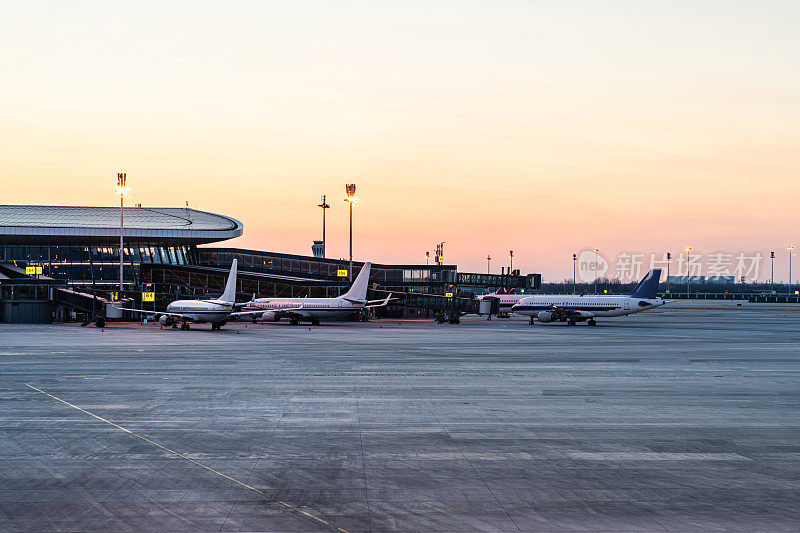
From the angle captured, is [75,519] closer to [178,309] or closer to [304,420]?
[304,420]

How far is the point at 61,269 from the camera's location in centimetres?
11144

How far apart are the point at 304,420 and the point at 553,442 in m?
7.94

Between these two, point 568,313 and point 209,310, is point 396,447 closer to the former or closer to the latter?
point 209,310

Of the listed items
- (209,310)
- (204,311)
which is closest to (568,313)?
(209,310)

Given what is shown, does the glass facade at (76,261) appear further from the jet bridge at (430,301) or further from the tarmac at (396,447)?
the tarmac at (396,447)

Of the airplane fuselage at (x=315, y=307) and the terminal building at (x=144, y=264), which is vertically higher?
the terminal building at (x=144, y=264)

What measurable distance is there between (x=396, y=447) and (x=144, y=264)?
102 meters

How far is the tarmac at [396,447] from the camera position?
12.4 m

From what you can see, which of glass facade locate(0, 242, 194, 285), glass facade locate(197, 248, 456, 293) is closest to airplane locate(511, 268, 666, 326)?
glass facade locate(197, 248, 456, 293)

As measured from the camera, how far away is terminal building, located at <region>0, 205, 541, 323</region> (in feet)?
343

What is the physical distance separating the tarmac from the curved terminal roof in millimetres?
78960

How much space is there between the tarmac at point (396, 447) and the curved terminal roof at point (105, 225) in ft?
259

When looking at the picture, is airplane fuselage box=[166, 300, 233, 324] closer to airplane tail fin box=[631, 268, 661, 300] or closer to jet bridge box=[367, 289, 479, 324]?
jet bridge box=[367, 289, 479, 324]

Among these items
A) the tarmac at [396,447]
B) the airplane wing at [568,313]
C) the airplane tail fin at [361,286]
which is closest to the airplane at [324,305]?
the airplane tail fin at [361,286]
